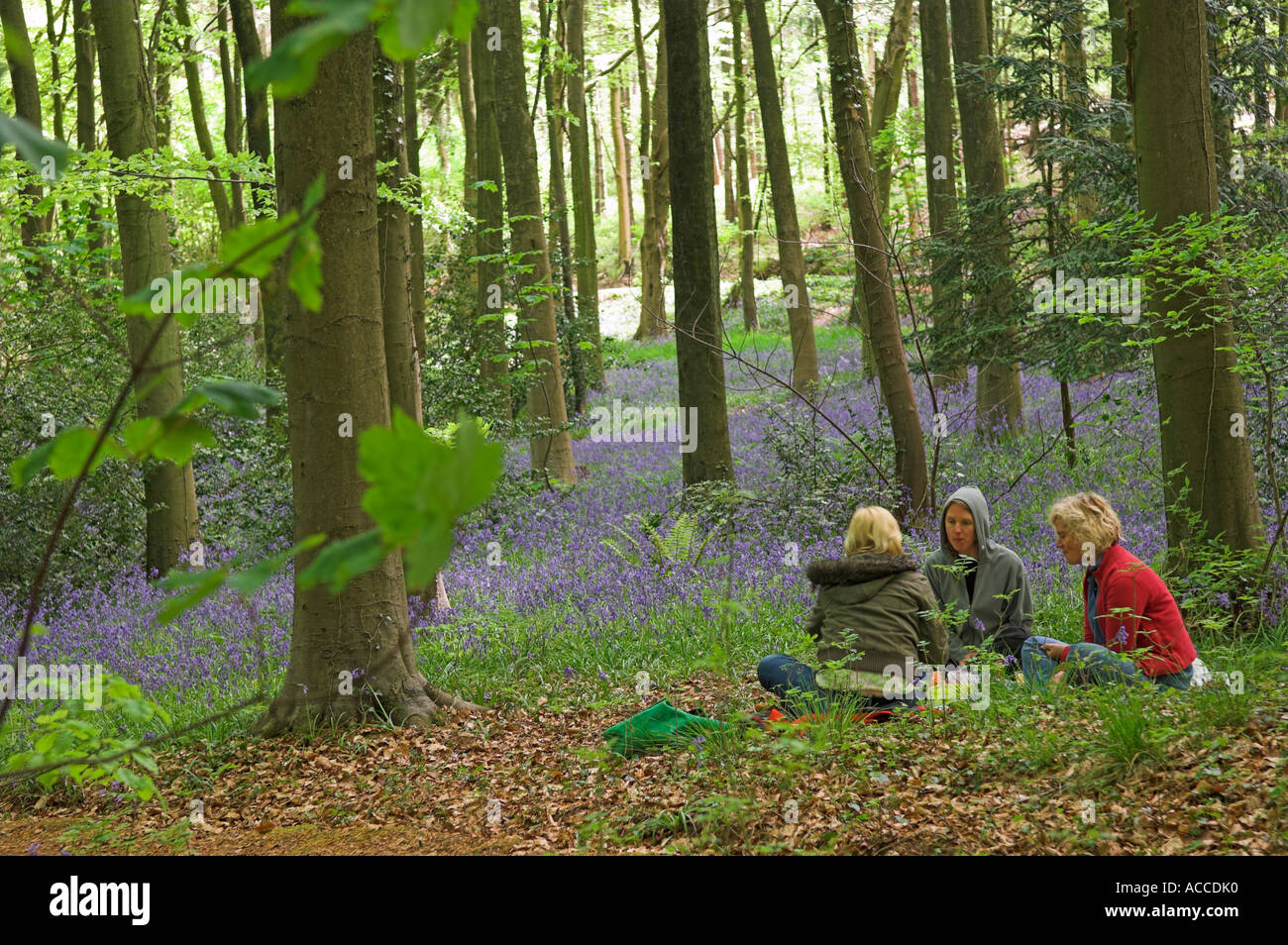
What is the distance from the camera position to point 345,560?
0.98 meters

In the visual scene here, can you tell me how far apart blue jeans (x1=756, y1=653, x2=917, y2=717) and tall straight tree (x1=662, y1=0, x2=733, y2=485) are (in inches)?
199

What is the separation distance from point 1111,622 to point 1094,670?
41 centimetres

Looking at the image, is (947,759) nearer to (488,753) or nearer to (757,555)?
(488,753)

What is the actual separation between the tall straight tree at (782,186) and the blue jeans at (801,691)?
834 centimetres

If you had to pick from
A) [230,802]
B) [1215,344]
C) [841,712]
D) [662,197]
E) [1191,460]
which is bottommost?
[230,802]

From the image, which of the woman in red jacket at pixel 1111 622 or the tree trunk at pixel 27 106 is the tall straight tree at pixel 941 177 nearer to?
the woman in red jacket at pixel 1111 622

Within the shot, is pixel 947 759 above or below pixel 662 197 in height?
below

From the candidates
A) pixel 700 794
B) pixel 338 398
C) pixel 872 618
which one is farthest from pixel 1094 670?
pixel 338 398

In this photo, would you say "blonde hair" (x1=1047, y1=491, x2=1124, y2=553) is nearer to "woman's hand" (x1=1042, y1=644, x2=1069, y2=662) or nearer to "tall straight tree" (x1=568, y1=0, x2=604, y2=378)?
"woman's hand" (x1=1042, y1=644, x2=1069, y2=662)

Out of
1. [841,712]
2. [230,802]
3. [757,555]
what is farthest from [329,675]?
[757,555]

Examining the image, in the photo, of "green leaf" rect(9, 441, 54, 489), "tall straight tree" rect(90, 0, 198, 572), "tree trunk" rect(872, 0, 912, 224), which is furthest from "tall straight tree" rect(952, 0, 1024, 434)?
"green leaf" rect(9, 441, 54, 489)

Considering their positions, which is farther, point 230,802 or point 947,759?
point 230,802
